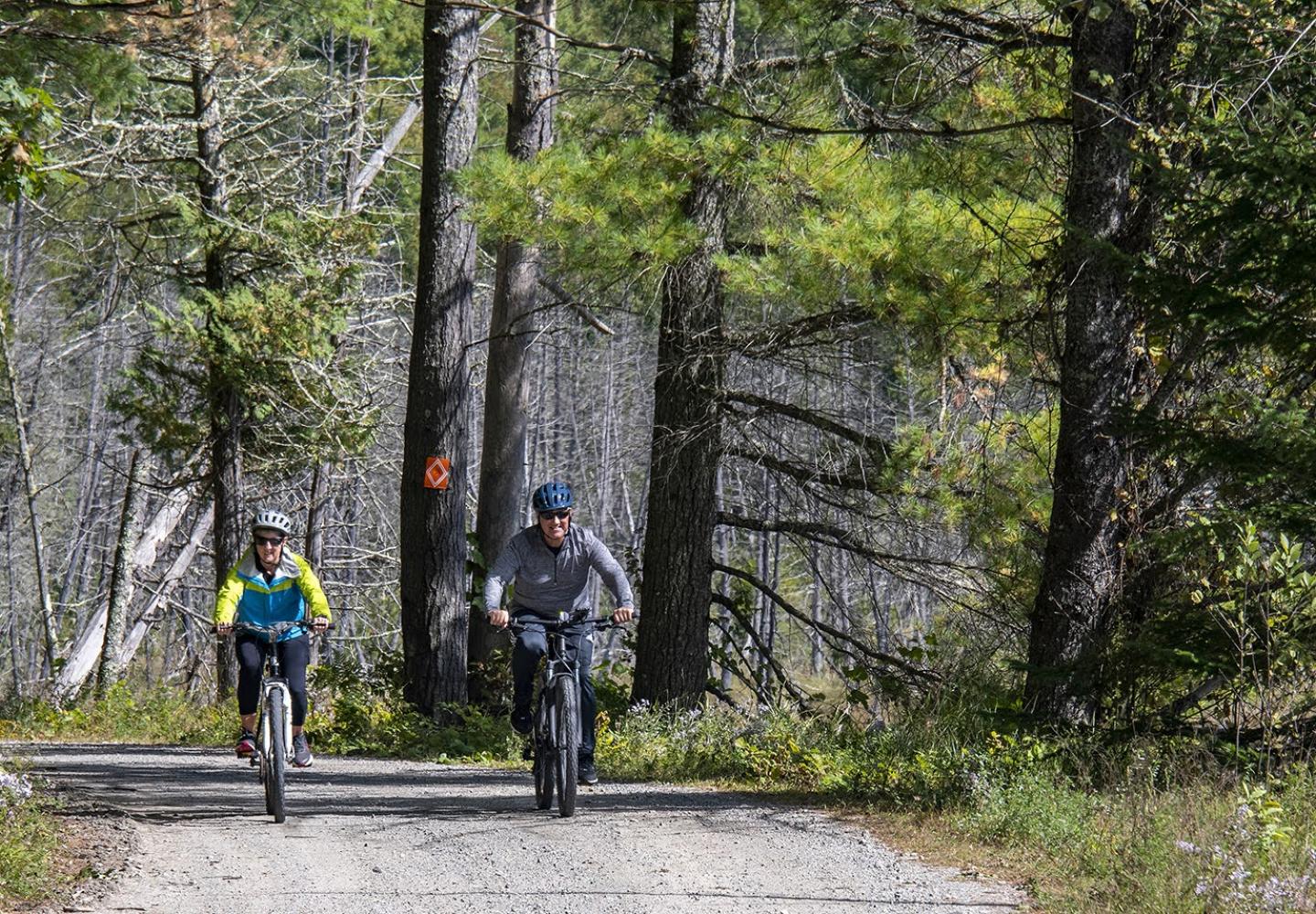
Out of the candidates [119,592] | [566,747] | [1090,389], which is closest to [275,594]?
[566,747]

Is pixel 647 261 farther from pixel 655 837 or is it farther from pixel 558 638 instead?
pixel 655 837

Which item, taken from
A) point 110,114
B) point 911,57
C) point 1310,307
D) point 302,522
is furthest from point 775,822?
point 302,522

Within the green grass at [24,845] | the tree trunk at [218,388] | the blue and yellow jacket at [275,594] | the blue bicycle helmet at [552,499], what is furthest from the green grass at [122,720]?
the green grass at [24,845]

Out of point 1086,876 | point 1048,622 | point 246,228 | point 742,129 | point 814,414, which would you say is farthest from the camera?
point 246,228

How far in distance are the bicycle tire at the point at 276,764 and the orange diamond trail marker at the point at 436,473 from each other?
246 inches

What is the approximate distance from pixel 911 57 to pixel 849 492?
5.06 m

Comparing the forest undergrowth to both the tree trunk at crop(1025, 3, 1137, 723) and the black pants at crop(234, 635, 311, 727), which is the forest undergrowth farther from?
the black pants at crop(234, 635, 311, 727)

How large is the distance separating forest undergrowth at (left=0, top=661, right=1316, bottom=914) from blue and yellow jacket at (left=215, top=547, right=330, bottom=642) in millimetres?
1624

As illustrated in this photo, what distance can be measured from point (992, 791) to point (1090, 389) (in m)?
2.85

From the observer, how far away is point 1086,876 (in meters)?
6.68

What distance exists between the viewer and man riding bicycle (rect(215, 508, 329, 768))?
9320mm

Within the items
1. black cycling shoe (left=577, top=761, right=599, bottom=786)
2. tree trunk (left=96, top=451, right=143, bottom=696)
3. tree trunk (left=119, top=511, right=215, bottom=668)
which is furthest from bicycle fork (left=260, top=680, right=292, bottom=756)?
tree trunk (left=96, top=451, right=143, bottom=696)

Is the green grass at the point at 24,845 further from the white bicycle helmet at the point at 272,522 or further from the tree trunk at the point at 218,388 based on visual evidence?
the tree trunk at the point at 218,388

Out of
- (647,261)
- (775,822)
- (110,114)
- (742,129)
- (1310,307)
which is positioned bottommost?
(775,822)
